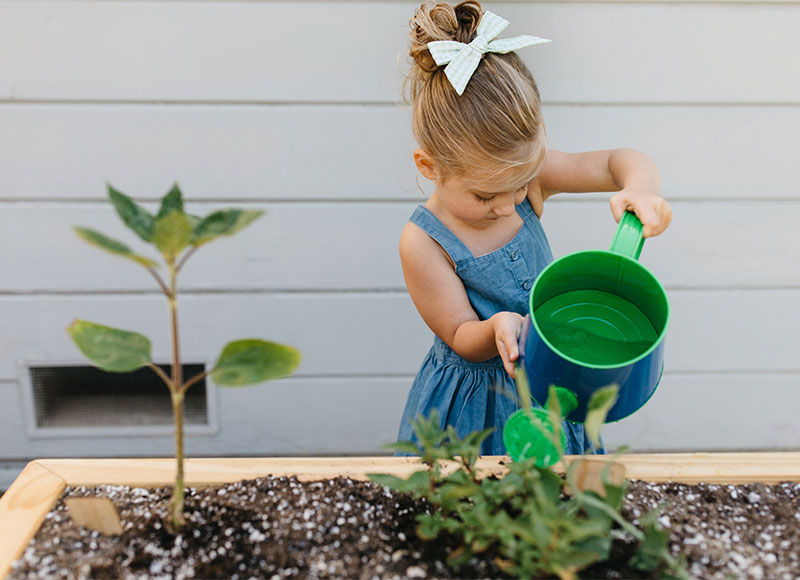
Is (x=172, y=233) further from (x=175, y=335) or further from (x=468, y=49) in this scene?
(x=468, y=49)

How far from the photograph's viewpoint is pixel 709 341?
1.88 m

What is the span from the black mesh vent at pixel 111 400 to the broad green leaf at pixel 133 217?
1403mm

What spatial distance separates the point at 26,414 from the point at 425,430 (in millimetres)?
1618

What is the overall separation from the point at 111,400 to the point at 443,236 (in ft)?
4.11

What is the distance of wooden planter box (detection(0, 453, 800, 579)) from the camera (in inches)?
29.7

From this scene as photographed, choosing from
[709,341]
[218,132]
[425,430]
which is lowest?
[709,341]

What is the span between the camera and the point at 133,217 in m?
0.57

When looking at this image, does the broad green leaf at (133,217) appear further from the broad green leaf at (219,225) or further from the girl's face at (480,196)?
the girl's face at (480,196)

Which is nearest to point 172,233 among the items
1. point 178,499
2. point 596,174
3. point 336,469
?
point 178,499

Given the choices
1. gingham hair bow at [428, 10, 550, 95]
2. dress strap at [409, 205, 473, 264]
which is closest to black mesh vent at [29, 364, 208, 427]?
dress strap at [409, 205, 473, 264]

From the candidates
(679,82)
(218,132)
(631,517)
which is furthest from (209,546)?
(679,82)

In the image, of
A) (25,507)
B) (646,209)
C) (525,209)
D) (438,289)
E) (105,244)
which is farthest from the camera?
(525,209)

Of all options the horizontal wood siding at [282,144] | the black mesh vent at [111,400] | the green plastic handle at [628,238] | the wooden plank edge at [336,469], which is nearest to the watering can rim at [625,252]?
the green plastic handle at [628,238]

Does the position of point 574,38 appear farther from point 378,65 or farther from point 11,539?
point 11,539
